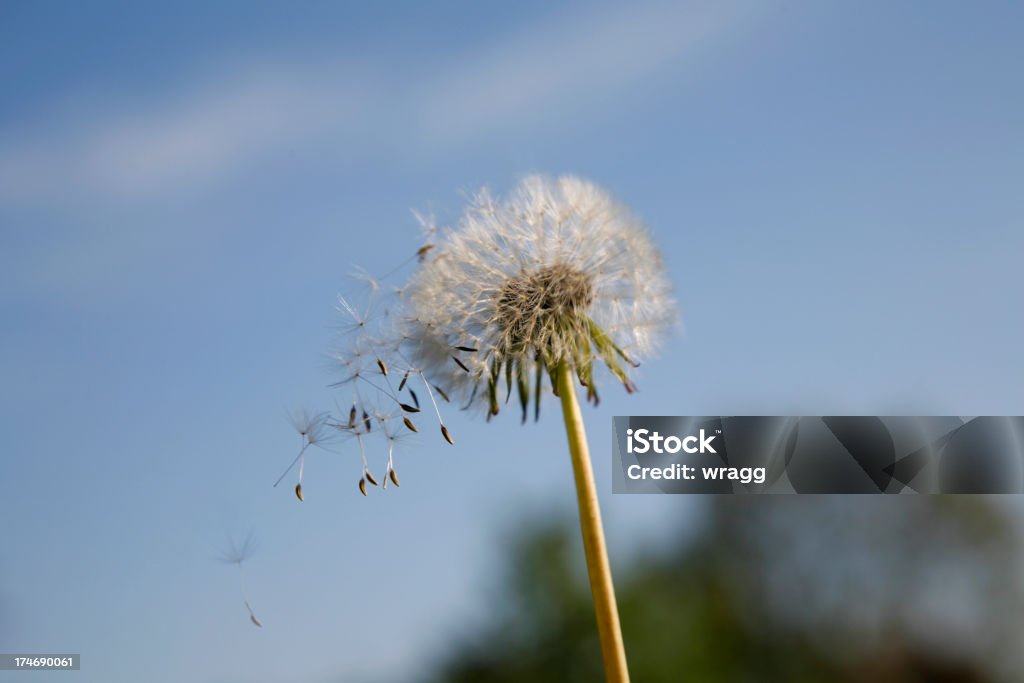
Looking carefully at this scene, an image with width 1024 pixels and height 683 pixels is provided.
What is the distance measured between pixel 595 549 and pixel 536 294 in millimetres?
1912

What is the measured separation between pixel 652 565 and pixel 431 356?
20.5 m

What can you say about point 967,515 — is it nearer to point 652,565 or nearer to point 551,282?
point 652,565

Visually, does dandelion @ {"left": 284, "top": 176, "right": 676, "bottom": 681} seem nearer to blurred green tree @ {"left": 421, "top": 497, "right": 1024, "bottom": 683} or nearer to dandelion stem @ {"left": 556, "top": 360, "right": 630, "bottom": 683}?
dandelion stem @ {"left": 556, "top": 360, "right": 630, "bottom": 683}

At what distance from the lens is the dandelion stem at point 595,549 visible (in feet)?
17.6

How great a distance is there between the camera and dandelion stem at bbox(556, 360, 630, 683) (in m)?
5.36

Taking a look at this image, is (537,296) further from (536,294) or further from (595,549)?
(595,549)

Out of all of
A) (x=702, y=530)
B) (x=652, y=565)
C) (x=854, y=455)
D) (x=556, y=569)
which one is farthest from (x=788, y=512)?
(x=854, y=455)

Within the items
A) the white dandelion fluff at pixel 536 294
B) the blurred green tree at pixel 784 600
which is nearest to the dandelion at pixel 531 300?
the white dandelion fluff at pixel 536 294

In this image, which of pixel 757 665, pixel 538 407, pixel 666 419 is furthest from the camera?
pixel 757 665

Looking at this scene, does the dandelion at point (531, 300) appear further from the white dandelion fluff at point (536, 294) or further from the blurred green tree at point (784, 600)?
the blurred green tree at point (784, 600)

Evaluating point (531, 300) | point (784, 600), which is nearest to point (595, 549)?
point (531, 300)

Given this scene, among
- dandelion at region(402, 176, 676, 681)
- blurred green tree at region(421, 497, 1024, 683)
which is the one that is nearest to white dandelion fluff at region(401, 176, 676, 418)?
dandelion at region(402, 176, 676, 681)

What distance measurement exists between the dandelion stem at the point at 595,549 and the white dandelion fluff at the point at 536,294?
0.67 metres

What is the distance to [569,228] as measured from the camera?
722 centimetres
